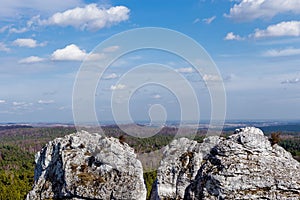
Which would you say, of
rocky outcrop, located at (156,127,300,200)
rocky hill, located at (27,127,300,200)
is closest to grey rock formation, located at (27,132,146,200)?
rocky hill, located at (27,127,300,200)

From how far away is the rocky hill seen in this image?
766 inches

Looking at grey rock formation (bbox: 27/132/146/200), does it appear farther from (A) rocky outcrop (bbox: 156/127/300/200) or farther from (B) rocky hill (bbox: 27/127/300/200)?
(A) rocky outcrop (bbox: 156/127/300/200)

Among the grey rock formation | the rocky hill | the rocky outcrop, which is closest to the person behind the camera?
the rocky outcrop

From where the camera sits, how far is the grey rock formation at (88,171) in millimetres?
25469

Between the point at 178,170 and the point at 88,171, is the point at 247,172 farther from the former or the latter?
the point at 88,171

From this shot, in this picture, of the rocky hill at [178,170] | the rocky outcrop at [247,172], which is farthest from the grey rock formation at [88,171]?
the rocky outcrop at [247,172]

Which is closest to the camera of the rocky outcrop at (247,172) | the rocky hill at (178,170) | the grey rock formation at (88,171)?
the rocky outcrop at (247,172)

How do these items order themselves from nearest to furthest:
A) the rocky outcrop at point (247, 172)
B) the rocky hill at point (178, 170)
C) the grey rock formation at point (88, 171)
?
the rocky outcrop at point (247, 172) → the rocky hill at point (178, 170) → the grey rock formation at point (88, 171)

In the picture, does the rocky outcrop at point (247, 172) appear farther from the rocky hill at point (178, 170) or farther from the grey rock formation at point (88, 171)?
the grey rock formation at point (88, 171)

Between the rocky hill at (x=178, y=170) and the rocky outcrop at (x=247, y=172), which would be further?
the rocky hill at (x=178, y=170)

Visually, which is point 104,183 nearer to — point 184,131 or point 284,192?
point 284,192

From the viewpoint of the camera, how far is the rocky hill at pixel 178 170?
19.5 meters

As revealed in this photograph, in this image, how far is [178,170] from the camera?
2652 cm

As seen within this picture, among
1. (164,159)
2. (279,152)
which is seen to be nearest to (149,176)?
(164,159)
